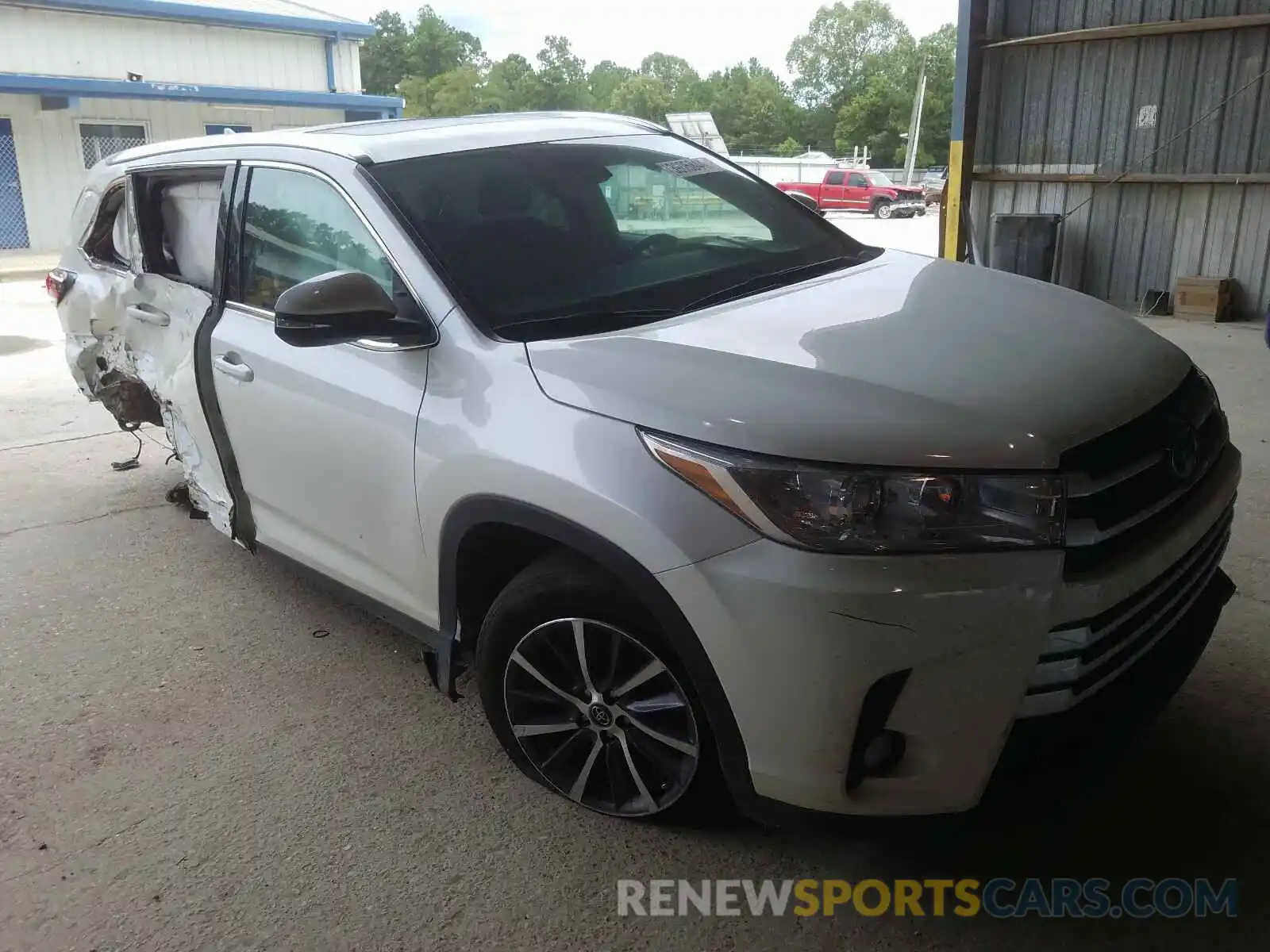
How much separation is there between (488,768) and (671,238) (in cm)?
165

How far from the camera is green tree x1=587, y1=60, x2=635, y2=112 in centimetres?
4231

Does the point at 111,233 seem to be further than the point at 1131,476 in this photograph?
Yes

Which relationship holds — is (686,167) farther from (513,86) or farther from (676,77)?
(676,77)

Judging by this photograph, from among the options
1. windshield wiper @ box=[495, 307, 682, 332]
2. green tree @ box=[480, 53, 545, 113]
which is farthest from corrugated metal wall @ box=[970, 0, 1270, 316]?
green tree @ box=[480, 53, 545, 113]

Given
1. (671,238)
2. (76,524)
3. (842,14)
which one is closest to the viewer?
(671,238)

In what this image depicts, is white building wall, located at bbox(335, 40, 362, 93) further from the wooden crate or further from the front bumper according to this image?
the front bumper

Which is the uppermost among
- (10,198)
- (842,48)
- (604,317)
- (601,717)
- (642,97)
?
(842,48)

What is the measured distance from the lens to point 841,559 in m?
1.83

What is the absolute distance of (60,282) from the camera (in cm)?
468

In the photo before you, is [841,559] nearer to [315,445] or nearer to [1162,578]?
[1162,578]

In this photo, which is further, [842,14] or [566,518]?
[842,14]

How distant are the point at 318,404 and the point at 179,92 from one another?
19136mm

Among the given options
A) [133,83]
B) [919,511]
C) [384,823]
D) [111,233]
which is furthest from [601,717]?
[133,83]

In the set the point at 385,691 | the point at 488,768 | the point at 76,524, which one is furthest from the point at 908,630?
the point at 76,524
